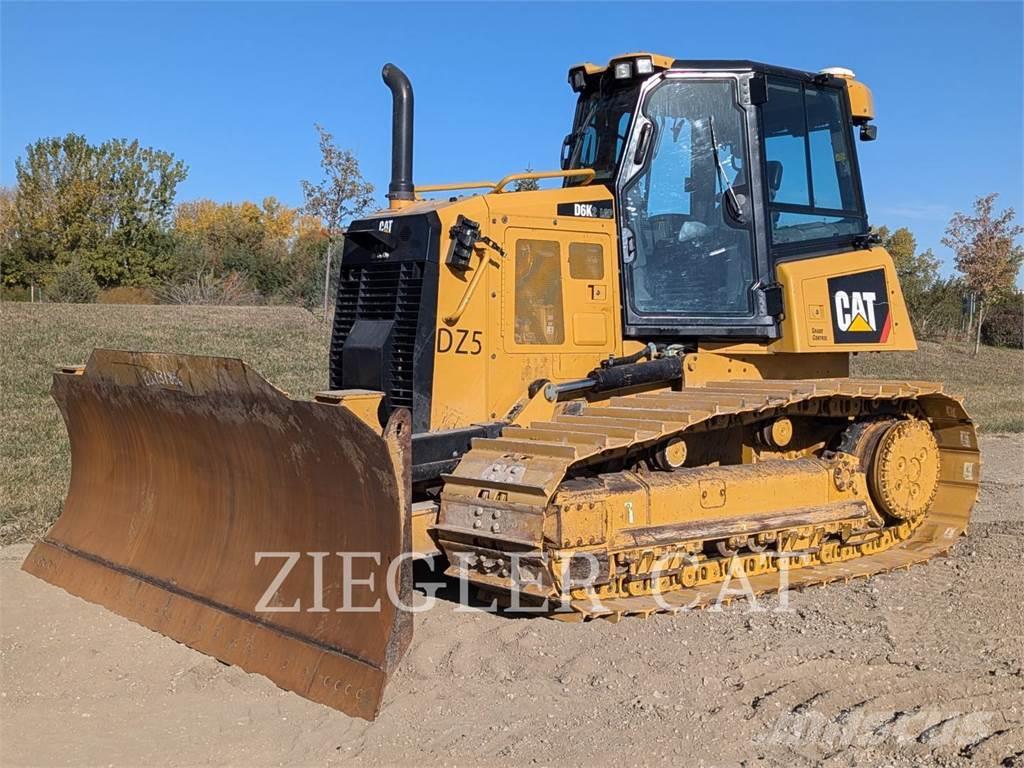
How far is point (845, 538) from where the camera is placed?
686 centimetres

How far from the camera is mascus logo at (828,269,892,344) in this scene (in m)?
6.86

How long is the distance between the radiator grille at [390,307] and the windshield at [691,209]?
4.60 feet

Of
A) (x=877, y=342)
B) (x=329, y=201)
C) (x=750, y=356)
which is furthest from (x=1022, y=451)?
(x=329, y=201)

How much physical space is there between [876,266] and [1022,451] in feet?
23.9

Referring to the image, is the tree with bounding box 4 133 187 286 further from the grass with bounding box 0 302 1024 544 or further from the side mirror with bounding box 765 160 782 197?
the side mirror with bounding box 765 160 782 197

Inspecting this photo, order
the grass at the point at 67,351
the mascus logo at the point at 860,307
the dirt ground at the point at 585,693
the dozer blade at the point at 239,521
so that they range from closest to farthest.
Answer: the dirt ground at the point at 585,693, the dozer blade at the point at 239,521, the mascus logo at the point at 860,307, the grass at the point at 67,351

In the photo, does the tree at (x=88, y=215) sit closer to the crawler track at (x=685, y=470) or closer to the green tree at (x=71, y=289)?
the green tree at (x=71, y=289)

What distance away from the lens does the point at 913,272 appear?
4525cm

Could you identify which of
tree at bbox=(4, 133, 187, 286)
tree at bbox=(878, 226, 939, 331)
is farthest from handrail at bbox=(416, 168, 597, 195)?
tree at bbox=(4, 133, 187, 286)

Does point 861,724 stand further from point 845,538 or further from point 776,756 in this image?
point 845,538

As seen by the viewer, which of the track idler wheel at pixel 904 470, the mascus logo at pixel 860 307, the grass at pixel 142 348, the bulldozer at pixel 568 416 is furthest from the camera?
the grass at pixel 142 348

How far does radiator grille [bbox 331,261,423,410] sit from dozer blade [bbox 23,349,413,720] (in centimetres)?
87

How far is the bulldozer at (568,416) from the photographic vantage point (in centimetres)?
512

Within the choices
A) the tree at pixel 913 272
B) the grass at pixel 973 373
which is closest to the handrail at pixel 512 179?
the grass at pixel 973 373
